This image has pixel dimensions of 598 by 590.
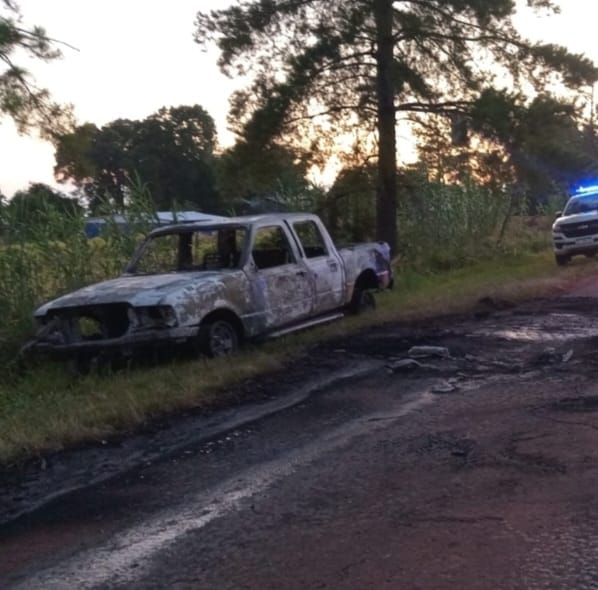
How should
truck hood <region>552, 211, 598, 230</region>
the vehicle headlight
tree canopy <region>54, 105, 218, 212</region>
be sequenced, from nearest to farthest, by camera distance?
1. the vehicle headlight
2. truck hood <region>552, 211, 598, 230</region>
3. tree canopy <region>54, 105, 218, 212</region>

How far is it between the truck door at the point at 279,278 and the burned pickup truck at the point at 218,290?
13 mm

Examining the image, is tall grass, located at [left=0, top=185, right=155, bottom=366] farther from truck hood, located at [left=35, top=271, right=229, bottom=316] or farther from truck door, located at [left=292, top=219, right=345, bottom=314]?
truck door, located at [left=292, top=219, right=345, bottom=314]

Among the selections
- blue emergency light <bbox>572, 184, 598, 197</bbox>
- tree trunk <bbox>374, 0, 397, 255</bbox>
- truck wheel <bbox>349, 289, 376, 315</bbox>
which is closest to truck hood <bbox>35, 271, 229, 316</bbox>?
truck wheel <bbox>349, 289, 376, 315</bbox>

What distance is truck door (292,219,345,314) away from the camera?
12.6m

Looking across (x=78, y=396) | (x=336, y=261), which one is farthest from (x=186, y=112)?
(x=78, y=396)

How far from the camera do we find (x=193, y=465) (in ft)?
22.2

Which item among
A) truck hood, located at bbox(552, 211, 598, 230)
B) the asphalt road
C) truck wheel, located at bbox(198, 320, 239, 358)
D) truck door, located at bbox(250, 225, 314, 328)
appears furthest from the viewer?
truck hood, located at bbox(552, 211, 598, 230)

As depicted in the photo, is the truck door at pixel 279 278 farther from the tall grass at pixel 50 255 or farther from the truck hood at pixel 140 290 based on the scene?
the tall grass at pixel 50 255

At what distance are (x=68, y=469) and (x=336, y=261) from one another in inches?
272

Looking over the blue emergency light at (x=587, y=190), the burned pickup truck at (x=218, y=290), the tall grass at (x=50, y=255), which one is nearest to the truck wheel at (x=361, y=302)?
the burned pickup truck at (x=218, y=290)

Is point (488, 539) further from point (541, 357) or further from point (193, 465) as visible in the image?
point (541, 357)

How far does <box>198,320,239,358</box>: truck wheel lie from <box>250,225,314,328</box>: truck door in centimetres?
65

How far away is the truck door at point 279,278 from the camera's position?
37.8 ft

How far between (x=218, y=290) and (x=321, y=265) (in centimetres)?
247
